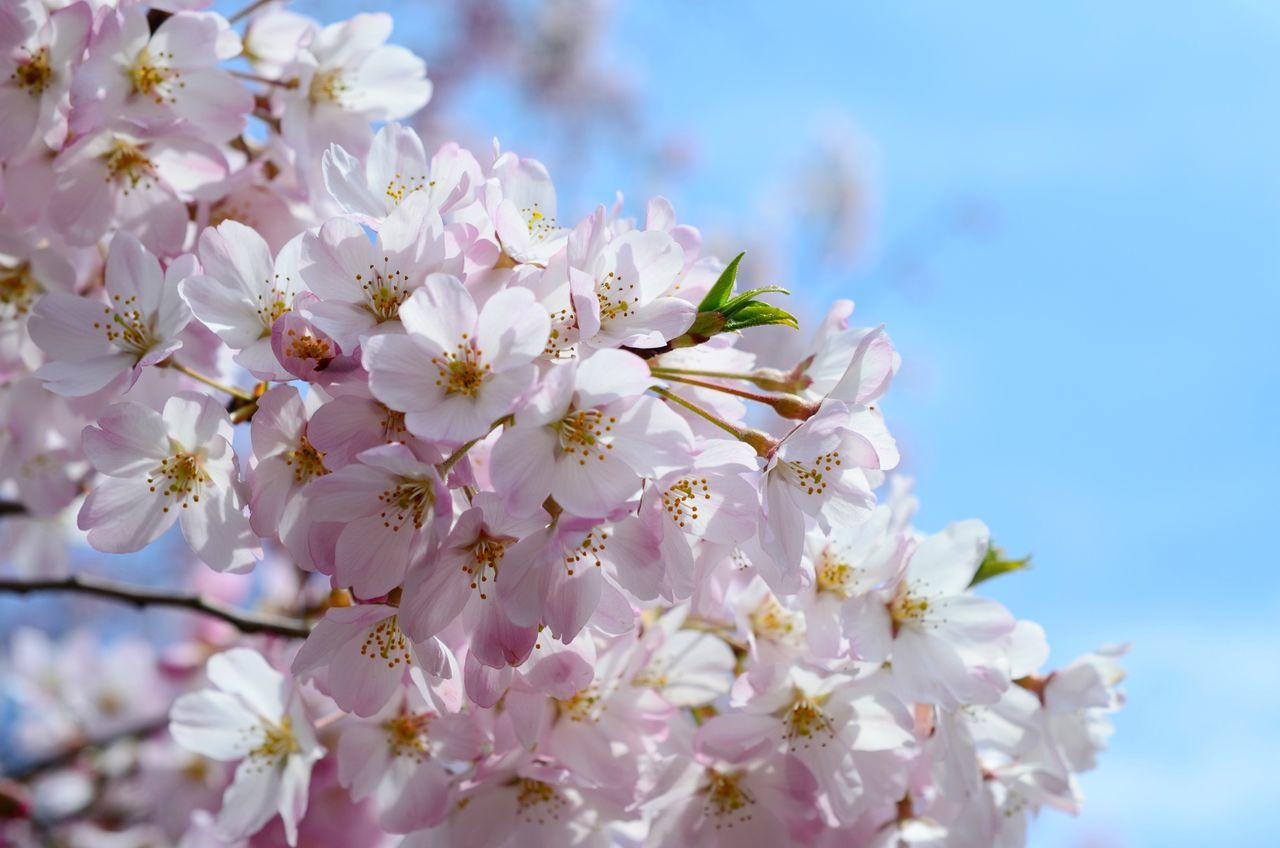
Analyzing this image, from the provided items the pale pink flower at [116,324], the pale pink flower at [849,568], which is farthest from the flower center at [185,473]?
the pale pink flower at [849,568]

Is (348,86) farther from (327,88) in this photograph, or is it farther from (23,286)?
(23,286)

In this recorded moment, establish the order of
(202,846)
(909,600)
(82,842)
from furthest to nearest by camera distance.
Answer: (82,842), (202,846), (909,600)

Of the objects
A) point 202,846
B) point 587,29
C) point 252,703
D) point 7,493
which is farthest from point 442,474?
point 587,29

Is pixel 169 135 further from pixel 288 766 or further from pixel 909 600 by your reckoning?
pixel 909 600

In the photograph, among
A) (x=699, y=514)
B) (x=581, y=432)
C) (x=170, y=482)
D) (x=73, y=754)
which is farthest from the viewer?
(x=73, y=754)

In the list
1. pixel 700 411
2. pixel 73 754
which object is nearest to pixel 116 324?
pixel 700 411

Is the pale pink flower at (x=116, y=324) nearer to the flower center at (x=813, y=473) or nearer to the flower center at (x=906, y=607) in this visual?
the flower center at (x=813, y=473)

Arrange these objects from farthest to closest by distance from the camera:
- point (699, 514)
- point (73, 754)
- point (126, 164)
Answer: point (73, 754)
point (126, 164)
point (699, 514)
